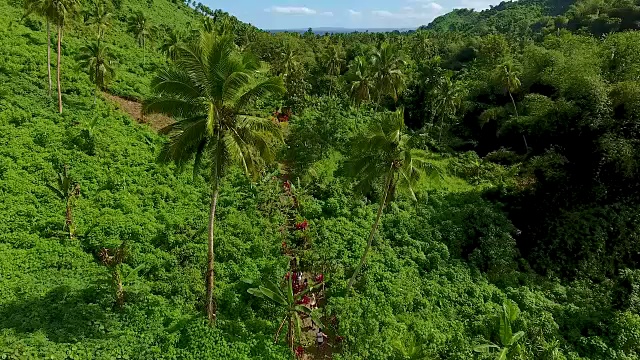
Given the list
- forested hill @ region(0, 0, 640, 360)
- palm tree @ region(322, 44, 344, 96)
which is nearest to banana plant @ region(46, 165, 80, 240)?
forested hill @ region(0, 0, 640, 360)

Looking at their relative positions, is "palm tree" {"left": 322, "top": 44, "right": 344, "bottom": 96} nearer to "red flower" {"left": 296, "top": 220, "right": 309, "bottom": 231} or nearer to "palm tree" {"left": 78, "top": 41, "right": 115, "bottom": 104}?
"palm tree" {"left": 78, "top": 41, "right": 115, "bottom": 104}

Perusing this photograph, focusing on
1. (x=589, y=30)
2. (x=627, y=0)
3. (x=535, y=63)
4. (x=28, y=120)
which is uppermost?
(x=627, y=0)

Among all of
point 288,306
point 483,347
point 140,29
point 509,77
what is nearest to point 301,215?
point 288,306

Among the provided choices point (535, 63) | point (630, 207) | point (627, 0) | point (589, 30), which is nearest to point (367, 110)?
point (535, 63)

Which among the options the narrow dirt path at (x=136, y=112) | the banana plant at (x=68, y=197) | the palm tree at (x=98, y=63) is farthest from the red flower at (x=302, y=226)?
the palm tree at (x=98, y=63)

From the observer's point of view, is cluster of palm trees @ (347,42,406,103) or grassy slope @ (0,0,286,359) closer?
grassy slope @ (0,0,286,359)

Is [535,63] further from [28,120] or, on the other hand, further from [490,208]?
[28,120]
